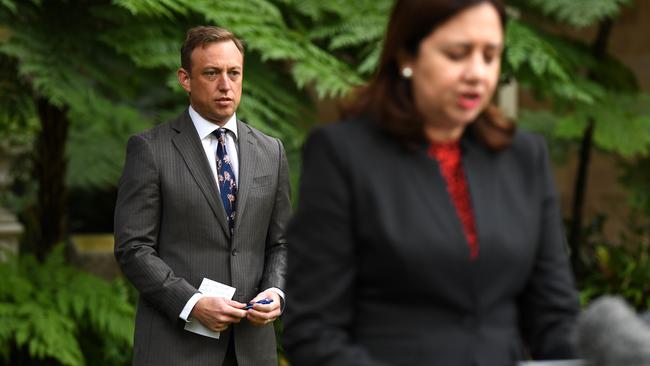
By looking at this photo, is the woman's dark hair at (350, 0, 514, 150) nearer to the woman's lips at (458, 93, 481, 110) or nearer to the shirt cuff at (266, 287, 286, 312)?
the woman's lips at (458, 93, 481, 110)

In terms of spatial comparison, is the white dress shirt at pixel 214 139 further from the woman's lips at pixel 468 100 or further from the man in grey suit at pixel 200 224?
the woman's lips at pixel 468 100

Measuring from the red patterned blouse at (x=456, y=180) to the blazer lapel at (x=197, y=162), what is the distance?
139cm

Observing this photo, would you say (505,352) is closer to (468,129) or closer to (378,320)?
(378,320)

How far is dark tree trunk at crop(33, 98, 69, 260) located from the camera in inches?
247

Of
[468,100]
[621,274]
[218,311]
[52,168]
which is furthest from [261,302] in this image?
[621,274]

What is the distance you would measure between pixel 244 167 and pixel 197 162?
5.8 inches

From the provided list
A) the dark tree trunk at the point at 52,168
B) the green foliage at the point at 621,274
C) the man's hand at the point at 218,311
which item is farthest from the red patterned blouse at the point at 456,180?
the green foliage at the point at 621,274

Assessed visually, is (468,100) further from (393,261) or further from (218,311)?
(218,311)

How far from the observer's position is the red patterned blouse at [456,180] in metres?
2.08

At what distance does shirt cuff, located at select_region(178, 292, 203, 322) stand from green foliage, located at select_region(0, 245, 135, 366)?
7.57ft

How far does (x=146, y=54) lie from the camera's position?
519 cm

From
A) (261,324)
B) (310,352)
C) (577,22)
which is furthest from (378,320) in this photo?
(577,22)

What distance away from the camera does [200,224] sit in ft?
11.1

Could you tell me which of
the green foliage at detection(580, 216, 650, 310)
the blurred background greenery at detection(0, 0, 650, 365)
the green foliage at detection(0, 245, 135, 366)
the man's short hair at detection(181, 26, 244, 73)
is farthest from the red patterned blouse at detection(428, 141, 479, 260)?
the green foliage at detection(580, 216, 650, 310)
